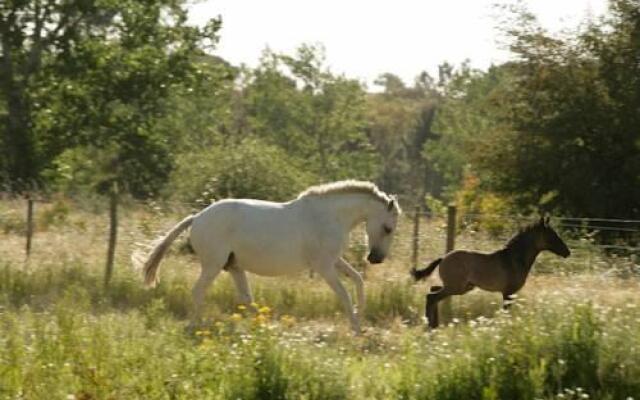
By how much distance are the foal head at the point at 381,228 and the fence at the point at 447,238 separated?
202 cm

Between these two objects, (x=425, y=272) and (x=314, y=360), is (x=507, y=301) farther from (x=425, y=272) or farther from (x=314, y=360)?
(x=314, y=360)

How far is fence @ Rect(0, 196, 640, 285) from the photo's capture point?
593 inches

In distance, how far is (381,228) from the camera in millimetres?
12492

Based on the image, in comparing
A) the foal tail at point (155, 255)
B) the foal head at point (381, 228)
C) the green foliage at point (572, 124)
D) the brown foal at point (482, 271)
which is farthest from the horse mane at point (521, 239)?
the green foliage at point (572, 124)

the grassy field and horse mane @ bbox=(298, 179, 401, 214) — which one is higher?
horse mane @ bbox=(298, 179, 401, 214)

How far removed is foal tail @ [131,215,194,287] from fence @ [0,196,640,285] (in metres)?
2.22

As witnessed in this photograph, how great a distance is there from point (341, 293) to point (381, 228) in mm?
1020

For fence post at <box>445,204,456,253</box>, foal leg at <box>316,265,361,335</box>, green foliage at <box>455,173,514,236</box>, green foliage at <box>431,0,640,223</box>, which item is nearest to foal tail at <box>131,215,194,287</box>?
foal leg at <box>316,265,361,335</box>

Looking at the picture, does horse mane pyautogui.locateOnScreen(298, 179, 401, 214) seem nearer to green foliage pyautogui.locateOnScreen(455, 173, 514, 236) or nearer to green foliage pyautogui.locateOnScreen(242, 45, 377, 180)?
green foliage pyautogui.locateOnScreen(455, 173, 514, 236)

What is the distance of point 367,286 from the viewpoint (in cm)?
1431

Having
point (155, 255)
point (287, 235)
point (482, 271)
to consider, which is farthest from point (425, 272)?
point (155, 255)

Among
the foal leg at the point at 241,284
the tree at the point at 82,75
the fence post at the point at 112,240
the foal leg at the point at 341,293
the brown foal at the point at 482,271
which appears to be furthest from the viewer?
the tree at the point at 82,75

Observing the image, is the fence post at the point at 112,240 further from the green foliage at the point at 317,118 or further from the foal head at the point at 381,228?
the green foliage at the point at 317,118

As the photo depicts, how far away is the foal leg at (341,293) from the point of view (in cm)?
1188
